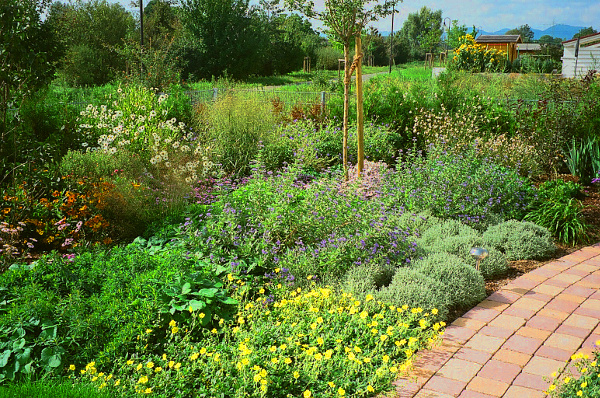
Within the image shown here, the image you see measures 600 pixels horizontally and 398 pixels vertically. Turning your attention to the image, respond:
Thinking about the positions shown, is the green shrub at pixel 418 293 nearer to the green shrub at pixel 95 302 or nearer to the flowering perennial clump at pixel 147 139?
the green shrub at pixel 95 302

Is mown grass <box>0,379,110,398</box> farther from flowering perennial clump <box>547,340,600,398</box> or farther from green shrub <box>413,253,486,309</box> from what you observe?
green shrub <box>413,253,486,309</box>

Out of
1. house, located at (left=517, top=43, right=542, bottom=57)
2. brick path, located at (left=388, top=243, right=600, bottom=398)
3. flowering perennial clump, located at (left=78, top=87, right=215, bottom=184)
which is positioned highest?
house, located at (left=517, top=43, right=542, bottom=57)

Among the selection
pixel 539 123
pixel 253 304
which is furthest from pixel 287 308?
pixel 539 123

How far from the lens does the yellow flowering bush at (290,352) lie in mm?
2809

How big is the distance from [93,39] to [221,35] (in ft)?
19.2

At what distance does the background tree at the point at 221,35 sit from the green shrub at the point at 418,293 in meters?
22.4

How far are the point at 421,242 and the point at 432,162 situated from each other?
182cm

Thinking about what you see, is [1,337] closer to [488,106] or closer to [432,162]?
[432,162]

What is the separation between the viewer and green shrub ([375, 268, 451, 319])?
12.2 ft

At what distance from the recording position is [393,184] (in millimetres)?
6062

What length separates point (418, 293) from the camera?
376 centimetres

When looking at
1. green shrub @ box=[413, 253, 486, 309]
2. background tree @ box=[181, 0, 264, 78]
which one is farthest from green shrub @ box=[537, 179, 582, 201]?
background tree @ box=[181, 0, 264, 78]

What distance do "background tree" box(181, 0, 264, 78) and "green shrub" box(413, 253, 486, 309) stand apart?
72.7 ft

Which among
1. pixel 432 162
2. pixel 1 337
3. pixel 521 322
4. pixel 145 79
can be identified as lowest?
pixel 521 322
